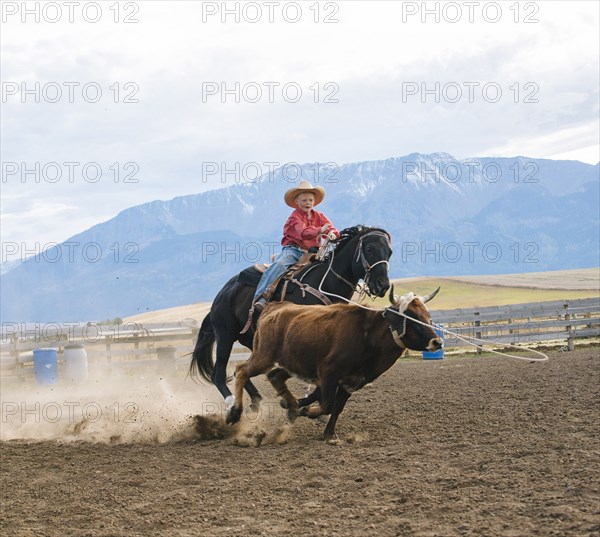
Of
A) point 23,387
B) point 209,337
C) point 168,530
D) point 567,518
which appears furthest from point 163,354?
point 567,518

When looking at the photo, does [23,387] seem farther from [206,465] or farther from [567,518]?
[567,518]

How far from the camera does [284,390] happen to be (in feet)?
24.5

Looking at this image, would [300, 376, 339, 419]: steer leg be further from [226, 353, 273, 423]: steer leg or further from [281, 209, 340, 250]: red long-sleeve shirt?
[281, 209, 340, 250]: red long-sleeve shirt

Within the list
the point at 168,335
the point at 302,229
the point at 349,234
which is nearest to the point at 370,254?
the point at 349,234

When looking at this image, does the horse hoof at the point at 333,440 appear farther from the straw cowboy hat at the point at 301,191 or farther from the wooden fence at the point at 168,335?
the wooden fence at the point at 168,335

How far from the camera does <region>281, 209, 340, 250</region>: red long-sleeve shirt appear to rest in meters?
8.65

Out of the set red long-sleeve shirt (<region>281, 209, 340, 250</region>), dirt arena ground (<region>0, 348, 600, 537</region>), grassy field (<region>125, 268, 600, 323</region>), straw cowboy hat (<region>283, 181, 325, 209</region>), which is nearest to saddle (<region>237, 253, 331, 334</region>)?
red long-sleeve shirt (<region>281, 209, 340, 250</region>)

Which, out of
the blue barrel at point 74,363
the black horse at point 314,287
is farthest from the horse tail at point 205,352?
the blue barrel at point 74,363

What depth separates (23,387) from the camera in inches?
637

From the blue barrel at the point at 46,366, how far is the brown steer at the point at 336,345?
32.2 feet

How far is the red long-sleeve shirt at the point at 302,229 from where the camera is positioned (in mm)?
8648

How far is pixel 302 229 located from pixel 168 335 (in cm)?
1003

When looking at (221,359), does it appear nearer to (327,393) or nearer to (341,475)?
(327,393)

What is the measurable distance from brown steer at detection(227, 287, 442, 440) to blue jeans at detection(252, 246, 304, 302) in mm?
968
